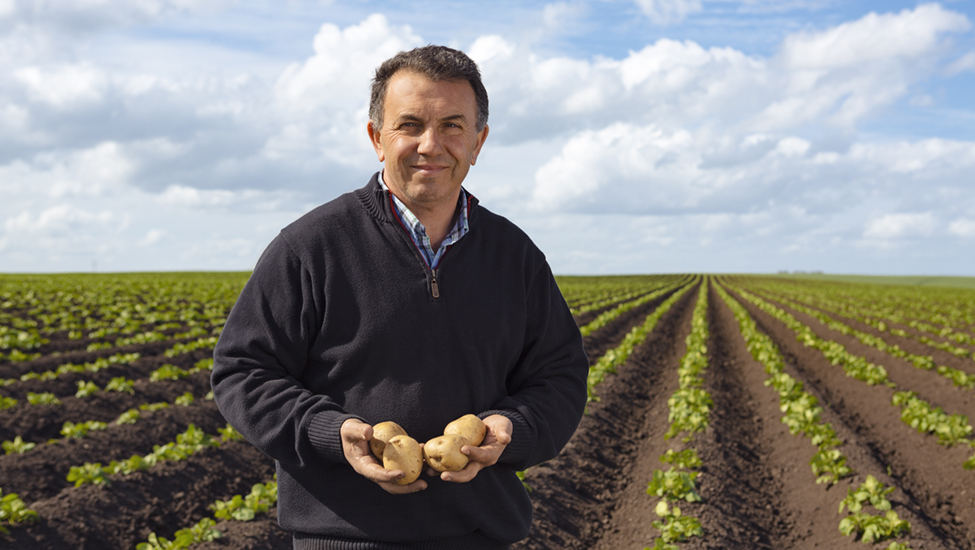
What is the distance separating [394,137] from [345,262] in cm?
41

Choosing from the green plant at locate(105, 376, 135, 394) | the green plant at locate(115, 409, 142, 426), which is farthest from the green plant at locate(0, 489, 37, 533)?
the green plant at locate(105, 376, 135, 394)

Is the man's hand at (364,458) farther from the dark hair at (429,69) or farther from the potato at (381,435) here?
the dark hair at (429,69)

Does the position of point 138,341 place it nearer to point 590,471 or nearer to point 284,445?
point 590,471

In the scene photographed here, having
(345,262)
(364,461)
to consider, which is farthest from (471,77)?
(364,461)

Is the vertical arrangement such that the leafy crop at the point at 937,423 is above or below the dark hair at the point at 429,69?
below

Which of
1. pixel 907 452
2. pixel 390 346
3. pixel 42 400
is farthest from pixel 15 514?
pixel 907 452

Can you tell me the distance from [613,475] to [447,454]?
6.65m

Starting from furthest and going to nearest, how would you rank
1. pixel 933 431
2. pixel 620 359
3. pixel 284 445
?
1. pixel 620 359
2. pixel 933 431
3. pixel 284 445

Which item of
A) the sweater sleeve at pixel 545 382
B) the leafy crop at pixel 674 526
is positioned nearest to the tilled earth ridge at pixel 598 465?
the leafy crop at pixel 674 526

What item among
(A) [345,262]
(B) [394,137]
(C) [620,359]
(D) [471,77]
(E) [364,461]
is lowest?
(C) [620,359]

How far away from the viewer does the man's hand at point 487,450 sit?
1.93 metres

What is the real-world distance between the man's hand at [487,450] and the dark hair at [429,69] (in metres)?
0.95

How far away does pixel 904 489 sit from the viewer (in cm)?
779

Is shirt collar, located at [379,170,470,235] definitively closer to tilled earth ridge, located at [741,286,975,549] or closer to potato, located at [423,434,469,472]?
potato, located at [423,434,469,472]
